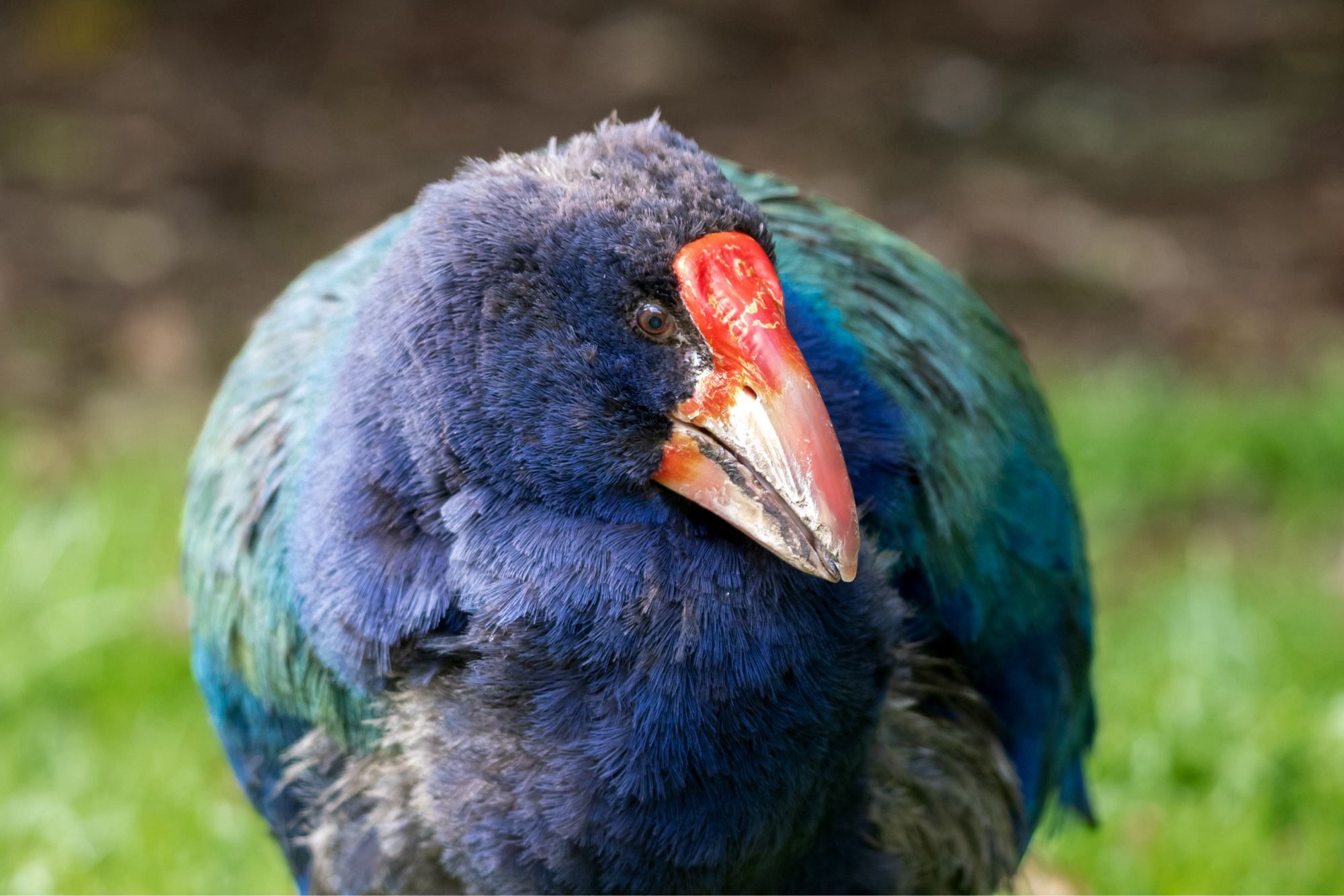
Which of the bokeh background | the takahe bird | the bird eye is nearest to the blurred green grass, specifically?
the bokeh background

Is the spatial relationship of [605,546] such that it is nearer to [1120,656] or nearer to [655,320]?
[655,320]

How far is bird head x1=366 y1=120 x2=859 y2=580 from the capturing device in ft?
7.98

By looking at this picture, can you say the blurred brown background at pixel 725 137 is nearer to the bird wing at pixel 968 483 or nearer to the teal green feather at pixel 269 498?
the teal green feather at pixel 269 498

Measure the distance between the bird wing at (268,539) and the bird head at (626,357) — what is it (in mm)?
460

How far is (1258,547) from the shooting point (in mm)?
5516

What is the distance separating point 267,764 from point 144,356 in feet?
12.0

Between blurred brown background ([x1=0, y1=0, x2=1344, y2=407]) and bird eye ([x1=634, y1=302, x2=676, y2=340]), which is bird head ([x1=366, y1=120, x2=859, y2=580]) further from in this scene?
blurred brown background ([x1=0, y1=0, x2=1344, y2=407])

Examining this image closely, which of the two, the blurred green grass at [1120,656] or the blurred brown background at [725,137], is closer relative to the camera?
the blurred green grass at [1120,656]

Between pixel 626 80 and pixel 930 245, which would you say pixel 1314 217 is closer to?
pixel 930 245

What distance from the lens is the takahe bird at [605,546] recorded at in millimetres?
2465

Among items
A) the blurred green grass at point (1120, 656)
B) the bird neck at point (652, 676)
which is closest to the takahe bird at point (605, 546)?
the bird neck at point (652, 676)

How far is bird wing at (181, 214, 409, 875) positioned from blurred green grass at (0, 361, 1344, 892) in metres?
0.79

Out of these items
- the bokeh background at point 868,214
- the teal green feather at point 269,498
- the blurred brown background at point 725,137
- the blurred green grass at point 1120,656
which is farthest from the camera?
the blurred brown background at point 725,137

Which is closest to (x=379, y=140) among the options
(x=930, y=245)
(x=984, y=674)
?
(x=930, y=245)
